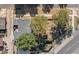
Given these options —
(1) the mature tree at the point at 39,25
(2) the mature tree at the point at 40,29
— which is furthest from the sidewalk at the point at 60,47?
(1) the mature tree at the point at 39,25

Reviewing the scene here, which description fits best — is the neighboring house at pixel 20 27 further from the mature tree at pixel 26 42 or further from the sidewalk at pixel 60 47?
the sidewalk at pixel 60 47

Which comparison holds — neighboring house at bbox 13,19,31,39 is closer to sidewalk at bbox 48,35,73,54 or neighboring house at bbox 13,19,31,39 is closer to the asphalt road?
sidewalk at bbox 48,35,73,54

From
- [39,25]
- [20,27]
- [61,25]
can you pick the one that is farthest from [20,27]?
[61,25]

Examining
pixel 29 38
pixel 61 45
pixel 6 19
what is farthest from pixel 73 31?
pixel 6 19

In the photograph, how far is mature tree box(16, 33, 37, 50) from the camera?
4426 mm

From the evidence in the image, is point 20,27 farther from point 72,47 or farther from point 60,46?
point 72,47

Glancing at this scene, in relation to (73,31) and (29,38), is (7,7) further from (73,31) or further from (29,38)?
(73,31)

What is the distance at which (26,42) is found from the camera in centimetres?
443

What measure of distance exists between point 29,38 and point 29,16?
15.9 inches

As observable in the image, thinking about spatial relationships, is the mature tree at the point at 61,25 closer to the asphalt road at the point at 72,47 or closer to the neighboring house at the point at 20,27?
the asphalt road at the point at 72,47

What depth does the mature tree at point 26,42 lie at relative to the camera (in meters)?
4.43

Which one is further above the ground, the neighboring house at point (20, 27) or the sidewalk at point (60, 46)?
the neighboring house at point (20, 27)

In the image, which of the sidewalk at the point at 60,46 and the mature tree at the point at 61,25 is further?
the mature tree at the point at 61,25
